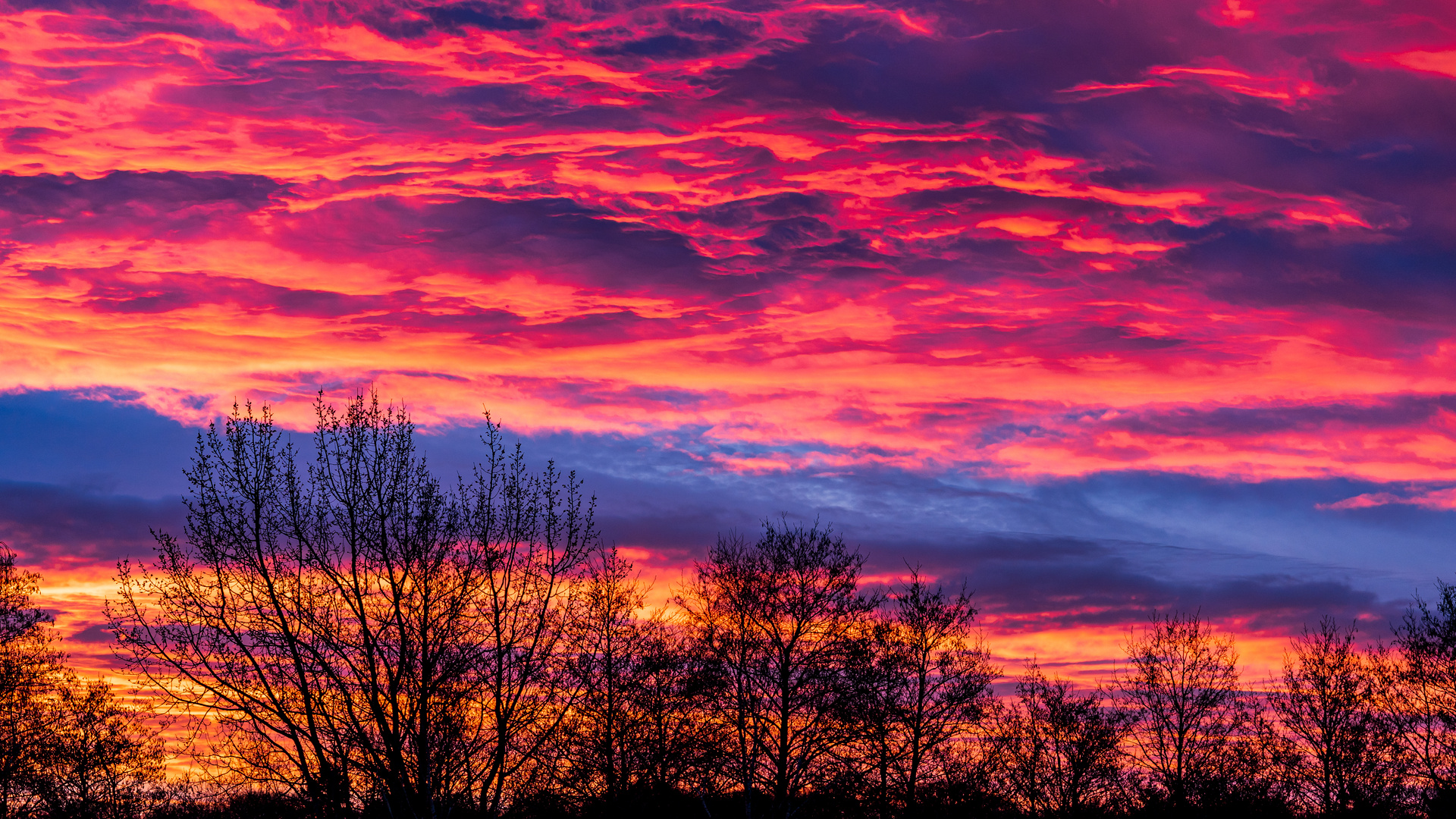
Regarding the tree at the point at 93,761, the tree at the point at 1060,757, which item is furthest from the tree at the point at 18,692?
the tree at the point at 1060,757

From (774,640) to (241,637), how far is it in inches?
832

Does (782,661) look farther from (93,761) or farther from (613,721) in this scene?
(93,761)

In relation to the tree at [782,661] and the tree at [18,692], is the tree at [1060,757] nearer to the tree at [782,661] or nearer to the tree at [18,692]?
the tree at [782,661]

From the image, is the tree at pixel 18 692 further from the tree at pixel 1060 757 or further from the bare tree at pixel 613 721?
the tree at pixel 1060 757

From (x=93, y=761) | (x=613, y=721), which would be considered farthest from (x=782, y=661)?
(x=93, y=761)

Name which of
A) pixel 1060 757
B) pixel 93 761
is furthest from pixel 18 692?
pixel 1060 757

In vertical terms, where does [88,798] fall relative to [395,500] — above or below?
below

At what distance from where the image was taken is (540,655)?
3056 centimetres

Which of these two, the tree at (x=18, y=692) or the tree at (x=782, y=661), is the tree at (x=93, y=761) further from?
the tree at (x=782, y=661)

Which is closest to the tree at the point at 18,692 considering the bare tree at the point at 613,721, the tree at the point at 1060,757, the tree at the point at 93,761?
the tree at the point at 93,761

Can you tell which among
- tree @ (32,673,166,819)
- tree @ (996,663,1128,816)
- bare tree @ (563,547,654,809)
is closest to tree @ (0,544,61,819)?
tree @ (32,673,166,819)

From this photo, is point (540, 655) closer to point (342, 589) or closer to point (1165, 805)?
point (342, 589)

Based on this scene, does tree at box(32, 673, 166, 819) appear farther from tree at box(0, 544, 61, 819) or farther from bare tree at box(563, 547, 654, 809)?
bare tree at box(563, 547, 654, 809)

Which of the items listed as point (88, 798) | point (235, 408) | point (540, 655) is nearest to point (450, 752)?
point (540, 655)
